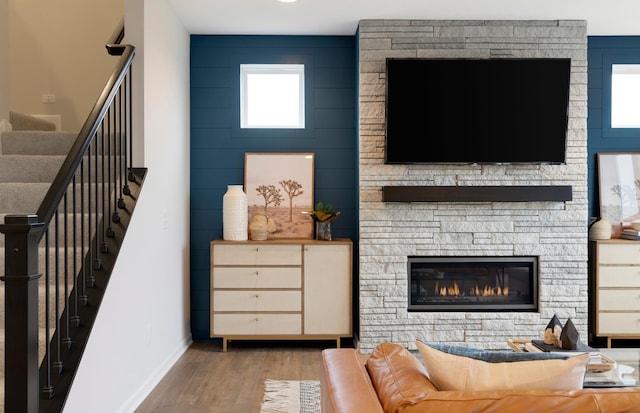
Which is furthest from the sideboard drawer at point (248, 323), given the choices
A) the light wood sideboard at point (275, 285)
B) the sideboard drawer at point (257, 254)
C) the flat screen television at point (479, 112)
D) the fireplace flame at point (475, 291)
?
the flat screen television at point (479, 112)

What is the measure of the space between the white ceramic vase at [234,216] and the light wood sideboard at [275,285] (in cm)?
11

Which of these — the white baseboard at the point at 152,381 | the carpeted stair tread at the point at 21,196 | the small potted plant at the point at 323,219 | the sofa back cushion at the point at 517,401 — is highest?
the carpeted stair tread at the point at 21,196

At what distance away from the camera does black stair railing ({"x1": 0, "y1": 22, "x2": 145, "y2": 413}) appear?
2078mm

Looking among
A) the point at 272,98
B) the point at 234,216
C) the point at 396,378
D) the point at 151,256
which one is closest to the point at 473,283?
the point at 234,216

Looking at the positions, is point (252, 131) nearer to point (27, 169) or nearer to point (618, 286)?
point (27, 169)

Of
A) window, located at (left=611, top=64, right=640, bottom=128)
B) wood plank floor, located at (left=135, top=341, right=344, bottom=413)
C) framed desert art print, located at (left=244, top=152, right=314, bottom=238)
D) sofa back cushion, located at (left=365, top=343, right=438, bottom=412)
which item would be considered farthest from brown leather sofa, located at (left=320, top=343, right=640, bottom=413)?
window, located at (left=611, top=64, right=640, bottom=128)

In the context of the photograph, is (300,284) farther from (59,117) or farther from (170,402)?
(59,117)

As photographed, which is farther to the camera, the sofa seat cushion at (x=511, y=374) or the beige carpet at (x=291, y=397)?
the beige carpet at (x=291, y=397)

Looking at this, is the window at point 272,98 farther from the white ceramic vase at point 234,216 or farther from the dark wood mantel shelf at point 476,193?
the dark wood mantel shelf at point 476,193

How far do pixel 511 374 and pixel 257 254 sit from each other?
3.44 m

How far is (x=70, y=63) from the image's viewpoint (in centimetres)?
564

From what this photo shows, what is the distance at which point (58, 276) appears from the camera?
2.55 metres

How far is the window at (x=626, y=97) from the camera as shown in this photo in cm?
546

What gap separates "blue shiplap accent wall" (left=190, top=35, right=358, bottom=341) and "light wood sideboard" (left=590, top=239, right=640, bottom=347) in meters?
2.11
